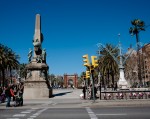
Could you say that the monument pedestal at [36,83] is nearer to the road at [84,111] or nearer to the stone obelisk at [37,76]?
the stone obelisk at [37,76]

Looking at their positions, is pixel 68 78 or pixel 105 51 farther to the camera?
pixel 68 78

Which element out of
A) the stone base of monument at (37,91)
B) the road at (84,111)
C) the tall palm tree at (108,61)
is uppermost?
the tall palm tree at (108,61)

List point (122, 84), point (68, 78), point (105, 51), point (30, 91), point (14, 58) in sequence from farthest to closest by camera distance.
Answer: point (68, 78)
point (105, 51)
point (14, 58)
point (122, 84)
point (30, 91)

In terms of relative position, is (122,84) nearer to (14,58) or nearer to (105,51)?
(105,51)

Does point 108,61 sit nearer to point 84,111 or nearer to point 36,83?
point 36,83

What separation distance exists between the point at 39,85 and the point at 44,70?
6.54 ft

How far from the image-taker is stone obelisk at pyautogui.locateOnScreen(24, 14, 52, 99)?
32.9 metres

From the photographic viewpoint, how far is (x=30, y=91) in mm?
32938

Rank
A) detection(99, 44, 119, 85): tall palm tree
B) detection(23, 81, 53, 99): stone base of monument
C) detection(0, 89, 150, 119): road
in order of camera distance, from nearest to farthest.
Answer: detection(0, 89, 150, 119): road
detection(23, 81, 53, 99): stone base of monument
detection(99, 44, 119, 85): tall palm tree

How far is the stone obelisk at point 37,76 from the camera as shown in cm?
3288

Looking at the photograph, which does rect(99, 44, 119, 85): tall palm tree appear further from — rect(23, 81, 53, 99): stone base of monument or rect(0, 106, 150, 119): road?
rect(0, 106, 150, 119): road

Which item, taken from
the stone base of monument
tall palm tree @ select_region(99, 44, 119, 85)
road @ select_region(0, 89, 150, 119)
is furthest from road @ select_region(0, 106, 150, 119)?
tall palm tree @ select_region(99, 44, 119, 85)

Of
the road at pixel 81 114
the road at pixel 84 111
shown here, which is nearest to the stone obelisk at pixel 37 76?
the road at pixel 84 111

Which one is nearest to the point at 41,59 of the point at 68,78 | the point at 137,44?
the point at 137,44
